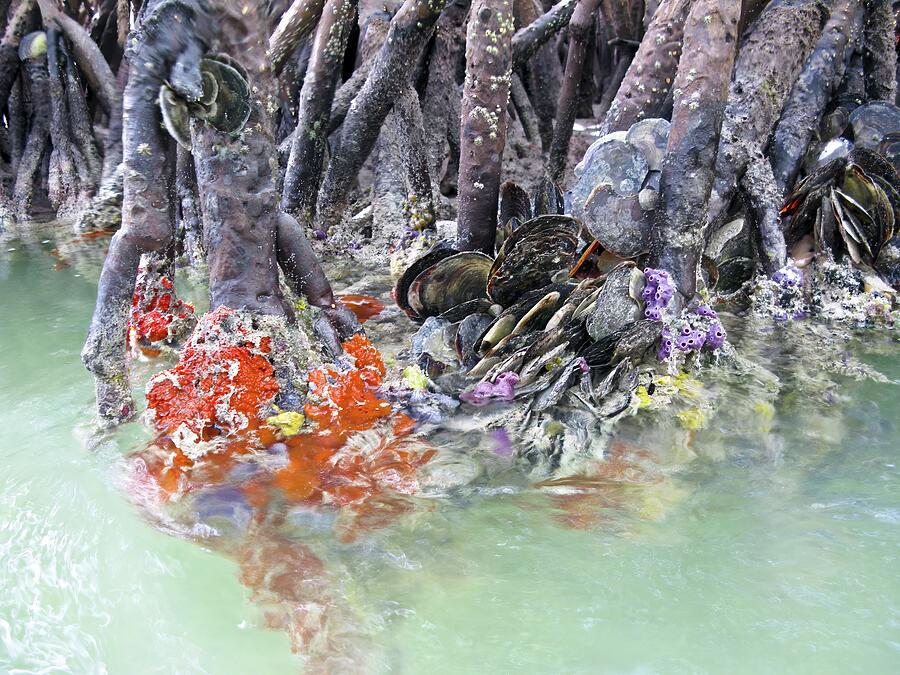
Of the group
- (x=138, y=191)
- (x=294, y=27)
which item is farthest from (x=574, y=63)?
(x=138, y=191)

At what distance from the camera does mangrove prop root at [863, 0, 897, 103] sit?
5.88 meters

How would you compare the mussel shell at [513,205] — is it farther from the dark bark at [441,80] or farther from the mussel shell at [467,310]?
the dark bark at [441,80]

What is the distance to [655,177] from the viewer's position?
4004 mm

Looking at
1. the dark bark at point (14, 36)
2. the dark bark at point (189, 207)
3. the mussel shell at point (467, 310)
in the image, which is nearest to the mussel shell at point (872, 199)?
the mussel shell at point (467, 310)

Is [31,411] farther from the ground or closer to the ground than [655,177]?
closer to the ground

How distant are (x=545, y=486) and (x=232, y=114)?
2140 millimetres

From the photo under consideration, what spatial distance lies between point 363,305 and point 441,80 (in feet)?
9.81

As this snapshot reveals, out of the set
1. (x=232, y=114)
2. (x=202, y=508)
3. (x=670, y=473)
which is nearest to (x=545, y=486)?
(x=670, y=473)

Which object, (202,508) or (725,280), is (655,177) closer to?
(725,280)

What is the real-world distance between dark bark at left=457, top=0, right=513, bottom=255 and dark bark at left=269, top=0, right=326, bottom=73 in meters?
2.60

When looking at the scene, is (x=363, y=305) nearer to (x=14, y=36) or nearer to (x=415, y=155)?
(x=415, y=155)

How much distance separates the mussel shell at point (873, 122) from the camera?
18.0 feet

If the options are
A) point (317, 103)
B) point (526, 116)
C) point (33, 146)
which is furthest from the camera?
point (33, 146)

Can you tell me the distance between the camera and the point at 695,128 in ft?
12.5
